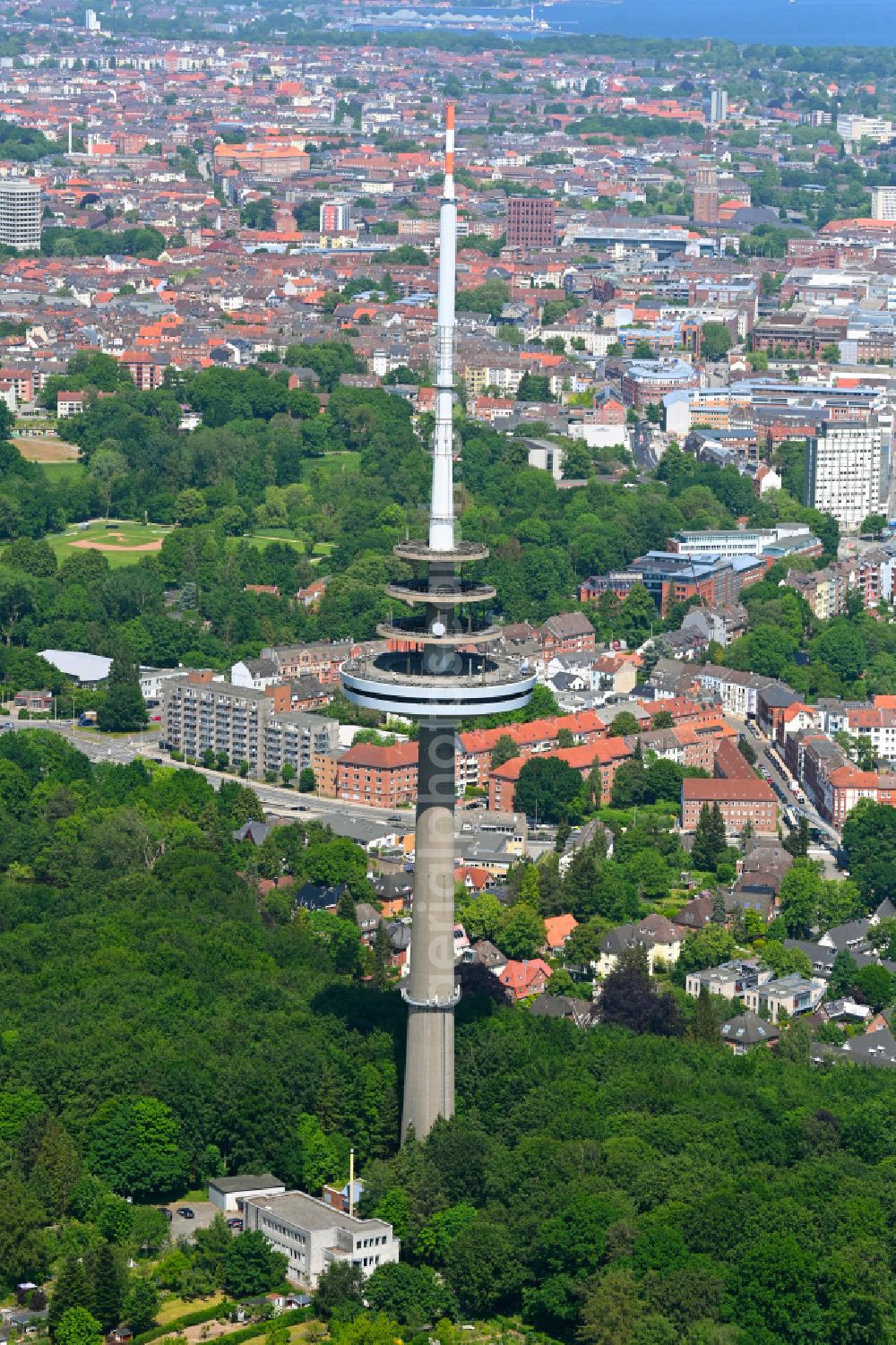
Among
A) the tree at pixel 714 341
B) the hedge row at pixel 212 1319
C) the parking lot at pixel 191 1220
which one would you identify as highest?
the parking lot at pixel 191 1220

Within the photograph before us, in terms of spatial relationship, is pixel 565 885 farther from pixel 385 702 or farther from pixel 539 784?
pixel 385 702

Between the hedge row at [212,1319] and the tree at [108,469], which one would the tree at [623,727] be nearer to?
the tree at [108,469]

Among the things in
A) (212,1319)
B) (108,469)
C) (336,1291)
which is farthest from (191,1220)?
(108,469)

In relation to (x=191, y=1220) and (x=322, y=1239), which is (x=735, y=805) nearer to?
(x=191, y=1220)

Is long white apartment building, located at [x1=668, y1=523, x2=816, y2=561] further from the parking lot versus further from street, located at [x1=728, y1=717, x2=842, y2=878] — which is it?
the parking lot

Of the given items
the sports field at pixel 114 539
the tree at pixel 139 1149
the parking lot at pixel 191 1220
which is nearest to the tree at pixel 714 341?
the sports field at pixel 114 539

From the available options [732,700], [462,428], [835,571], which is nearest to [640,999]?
[732,700]

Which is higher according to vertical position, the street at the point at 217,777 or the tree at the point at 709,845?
the tree at the point at 709,845
